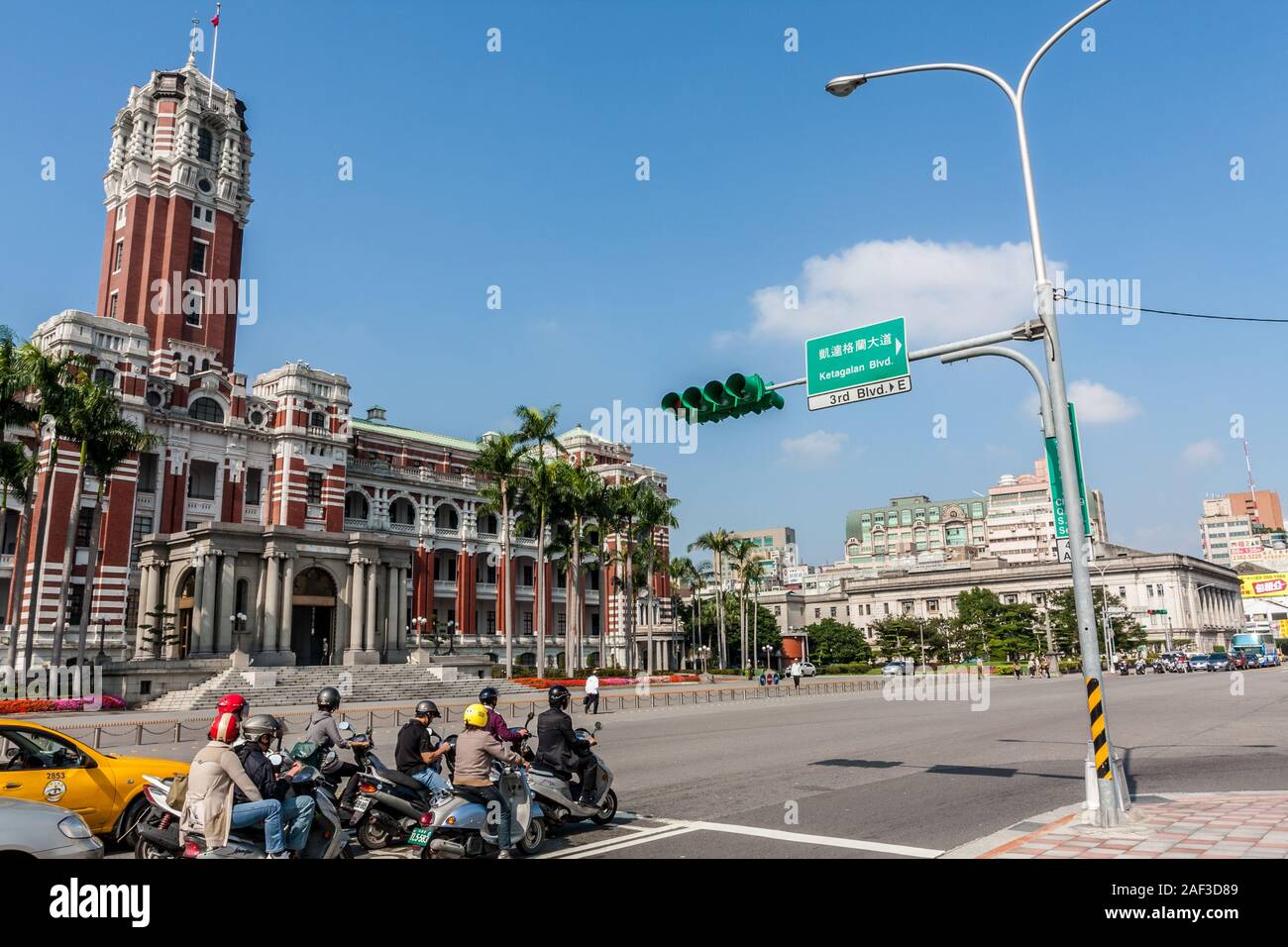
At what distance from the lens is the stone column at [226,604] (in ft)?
151

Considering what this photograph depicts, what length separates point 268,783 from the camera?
772 centimetres

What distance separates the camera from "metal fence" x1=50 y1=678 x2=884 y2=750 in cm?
2484

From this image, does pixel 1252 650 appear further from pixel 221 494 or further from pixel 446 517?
pixel 221 494

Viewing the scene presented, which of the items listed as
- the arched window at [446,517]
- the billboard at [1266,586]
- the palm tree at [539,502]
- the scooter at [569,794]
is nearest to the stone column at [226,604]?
the palm tree at [539,502]

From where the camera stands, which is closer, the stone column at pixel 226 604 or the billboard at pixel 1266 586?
the stone column at pixel 226 604

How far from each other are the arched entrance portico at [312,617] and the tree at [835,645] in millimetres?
59301

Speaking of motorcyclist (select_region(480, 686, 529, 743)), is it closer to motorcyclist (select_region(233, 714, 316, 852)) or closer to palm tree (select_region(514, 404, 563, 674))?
motorcyclist (select_region(233, 714, 316, 852))

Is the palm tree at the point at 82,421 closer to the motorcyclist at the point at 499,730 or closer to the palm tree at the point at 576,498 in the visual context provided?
the palm tree at the point at 576,498

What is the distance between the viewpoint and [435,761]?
10.1 m

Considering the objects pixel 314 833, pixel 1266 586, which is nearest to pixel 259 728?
pixel 314 833

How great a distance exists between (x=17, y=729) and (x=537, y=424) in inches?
1723

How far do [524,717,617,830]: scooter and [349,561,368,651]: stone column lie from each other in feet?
140

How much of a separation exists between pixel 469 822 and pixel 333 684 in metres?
39.6
